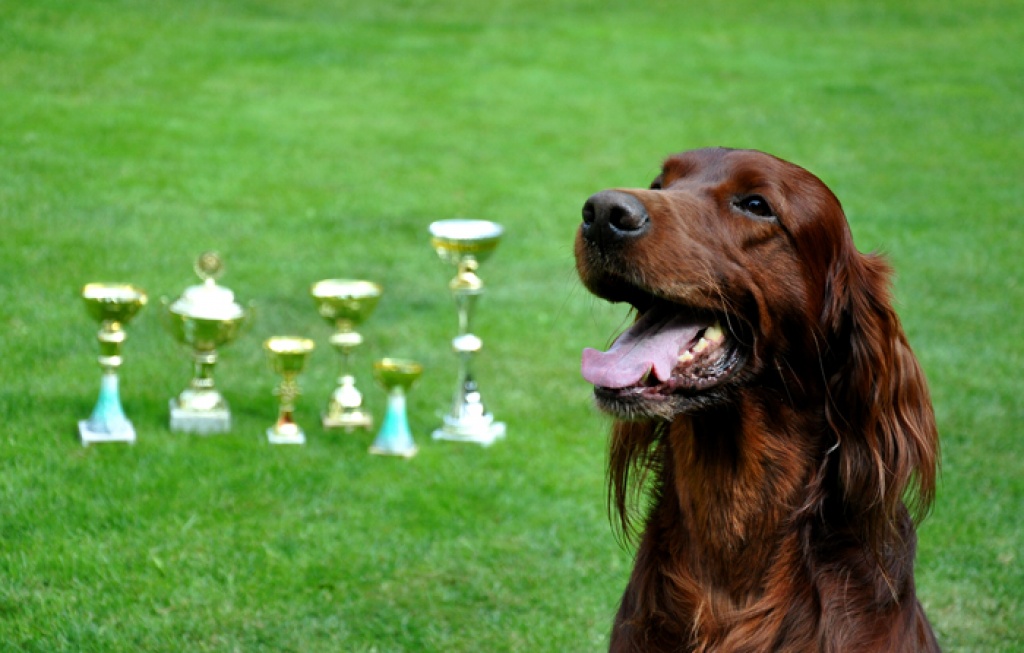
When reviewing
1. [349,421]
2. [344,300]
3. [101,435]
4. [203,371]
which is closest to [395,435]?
[349,421]

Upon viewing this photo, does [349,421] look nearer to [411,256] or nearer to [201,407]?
[201,407]

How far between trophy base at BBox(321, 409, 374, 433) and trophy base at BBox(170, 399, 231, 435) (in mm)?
461

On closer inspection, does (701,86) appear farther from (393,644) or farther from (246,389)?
(393,644)

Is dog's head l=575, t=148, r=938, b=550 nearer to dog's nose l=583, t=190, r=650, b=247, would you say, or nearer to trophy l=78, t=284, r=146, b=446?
dog's nose l=583, t=190, r=650, b=247

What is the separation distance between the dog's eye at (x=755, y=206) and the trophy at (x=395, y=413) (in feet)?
9.90

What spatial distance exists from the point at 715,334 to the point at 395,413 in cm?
296

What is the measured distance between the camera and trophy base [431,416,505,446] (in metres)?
5.91

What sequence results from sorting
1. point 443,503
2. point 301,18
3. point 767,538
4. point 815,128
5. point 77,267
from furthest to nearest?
point 301,18 → point 815,128 → point 77,267 → point 443,503 → point 767,538

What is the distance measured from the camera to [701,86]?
15.4 m

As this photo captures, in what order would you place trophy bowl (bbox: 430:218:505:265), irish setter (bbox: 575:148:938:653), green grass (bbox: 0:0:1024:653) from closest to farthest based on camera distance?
1. irish setter (bbox: 575:148:938:653)
2. green grass (bbox: 0:0:1024:653)
3. trophy bowl (bbox: 430:218:505:265)

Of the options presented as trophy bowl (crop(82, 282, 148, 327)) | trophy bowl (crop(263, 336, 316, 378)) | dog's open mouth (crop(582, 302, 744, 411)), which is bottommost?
trophy bowl (crop(263, 336, 316, 378))

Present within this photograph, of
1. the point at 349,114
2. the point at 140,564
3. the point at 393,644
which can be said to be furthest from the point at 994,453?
the point at 349,114

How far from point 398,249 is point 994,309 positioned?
411 centimetres

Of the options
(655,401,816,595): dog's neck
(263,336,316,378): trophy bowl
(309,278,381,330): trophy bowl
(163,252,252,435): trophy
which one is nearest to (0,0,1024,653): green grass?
(163,252,252,435): trophy
